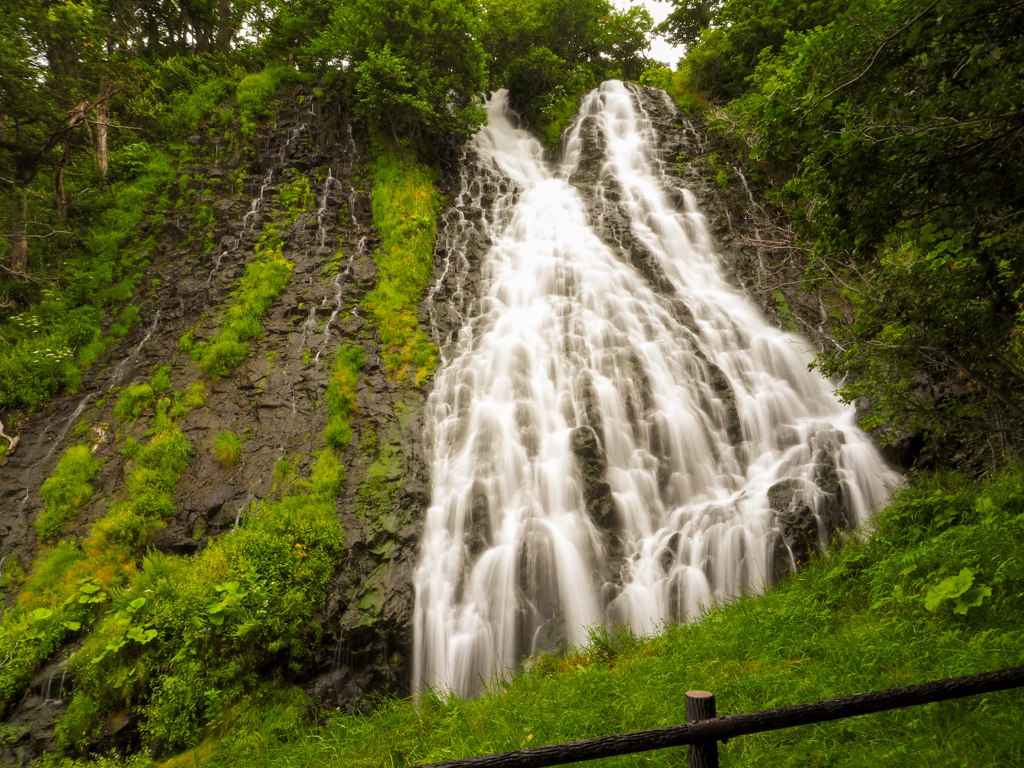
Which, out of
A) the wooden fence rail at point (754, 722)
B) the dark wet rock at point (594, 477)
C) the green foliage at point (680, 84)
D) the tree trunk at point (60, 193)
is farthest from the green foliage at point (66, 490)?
the green foliage at point (680, 84)

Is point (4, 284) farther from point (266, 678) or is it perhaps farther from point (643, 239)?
point (643, 239)

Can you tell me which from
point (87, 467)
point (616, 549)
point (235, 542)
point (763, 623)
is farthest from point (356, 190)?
point (763, 623)

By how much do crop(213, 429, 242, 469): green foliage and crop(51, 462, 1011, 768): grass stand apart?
13.6ft

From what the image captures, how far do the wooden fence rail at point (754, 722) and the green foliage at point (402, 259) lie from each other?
8250 mm

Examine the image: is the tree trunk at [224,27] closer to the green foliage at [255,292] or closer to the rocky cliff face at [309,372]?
the rocky cliff face at [309,372]

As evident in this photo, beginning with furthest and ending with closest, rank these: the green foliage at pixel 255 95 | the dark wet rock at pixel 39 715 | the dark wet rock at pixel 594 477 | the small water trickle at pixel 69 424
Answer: the green foliage at pixel 255 95 → the small water trickle at pixel 69 424 → the dark wet rock at pixel 594 477 → the dark wet rock at pixel 39 715

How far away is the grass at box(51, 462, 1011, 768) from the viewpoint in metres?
2.82

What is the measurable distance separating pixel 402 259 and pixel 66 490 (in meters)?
7.75

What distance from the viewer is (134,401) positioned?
8805 millimetres

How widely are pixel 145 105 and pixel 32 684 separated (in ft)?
49.0

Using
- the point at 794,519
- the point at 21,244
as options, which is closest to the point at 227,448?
the point at 21,244

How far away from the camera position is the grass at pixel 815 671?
282cm

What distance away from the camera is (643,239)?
13383 mm

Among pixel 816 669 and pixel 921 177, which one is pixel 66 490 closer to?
pixel 816 669
